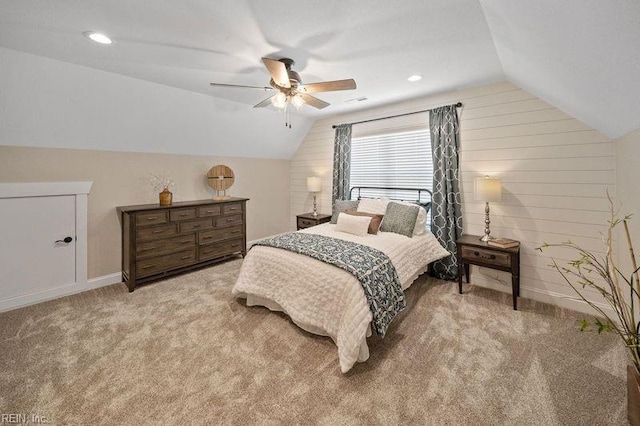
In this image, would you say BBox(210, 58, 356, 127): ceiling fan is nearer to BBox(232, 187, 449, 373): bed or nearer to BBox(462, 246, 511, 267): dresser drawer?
BBox(232, 187, 449, 373): bed

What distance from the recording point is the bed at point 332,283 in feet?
6.82

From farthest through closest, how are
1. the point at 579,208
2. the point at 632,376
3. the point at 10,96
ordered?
the point at 579,208
the point at 10,96
the point at 632,376

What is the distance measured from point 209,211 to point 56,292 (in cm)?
195

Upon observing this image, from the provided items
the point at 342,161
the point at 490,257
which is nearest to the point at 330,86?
the point at 342,161

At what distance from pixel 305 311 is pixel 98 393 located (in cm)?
152

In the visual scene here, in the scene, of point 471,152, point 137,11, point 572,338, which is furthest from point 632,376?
point 137,11

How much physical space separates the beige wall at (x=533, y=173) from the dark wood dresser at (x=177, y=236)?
137 inches

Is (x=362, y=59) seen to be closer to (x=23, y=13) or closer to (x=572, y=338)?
(x=23, y=13)

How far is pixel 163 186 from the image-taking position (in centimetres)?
405

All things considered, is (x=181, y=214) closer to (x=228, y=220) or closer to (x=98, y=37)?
(x=228, y=220)

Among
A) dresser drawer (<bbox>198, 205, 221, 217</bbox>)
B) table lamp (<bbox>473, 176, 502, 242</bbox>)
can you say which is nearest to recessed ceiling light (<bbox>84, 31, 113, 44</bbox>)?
dresser drawer (<bbox>198, 205, 221, 217</bbox>)

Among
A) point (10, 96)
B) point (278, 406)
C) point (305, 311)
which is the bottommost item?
point (278, 406)

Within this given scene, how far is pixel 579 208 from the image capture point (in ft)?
9.25

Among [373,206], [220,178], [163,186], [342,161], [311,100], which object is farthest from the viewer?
[342,161]
